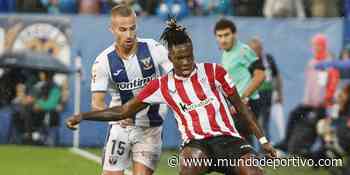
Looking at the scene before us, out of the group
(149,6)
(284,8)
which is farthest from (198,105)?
(149,6)

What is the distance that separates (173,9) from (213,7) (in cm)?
90

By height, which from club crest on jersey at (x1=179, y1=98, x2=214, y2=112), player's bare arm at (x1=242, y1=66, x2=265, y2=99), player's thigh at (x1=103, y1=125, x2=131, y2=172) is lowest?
player's thigh at (x1=103, y1=125, x2=131, y2=172)

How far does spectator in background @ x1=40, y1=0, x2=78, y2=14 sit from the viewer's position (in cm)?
2070

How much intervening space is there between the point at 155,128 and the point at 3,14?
9972mm

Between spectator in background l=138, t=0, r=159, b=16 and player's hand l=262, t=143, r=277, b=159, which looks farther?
spectator in background l=138, t=0, r=159, b=16

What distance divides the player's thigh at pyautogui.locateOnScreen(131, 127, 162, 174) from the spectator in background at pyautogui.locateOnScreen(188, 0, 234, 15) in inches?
369

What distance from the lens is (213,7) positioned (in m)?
20.5

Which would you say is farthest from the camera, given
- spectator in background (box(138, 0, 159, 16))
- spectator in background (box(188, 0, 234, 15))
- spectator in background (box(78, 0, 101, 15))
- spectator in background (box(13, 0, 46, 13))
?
spectator in background (box(13, 0, 46, 13))

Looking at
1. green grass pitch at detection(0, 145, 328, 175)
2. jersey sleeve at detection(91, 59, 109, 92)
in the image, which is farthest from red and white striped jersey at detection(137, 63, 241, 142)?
green grass pitch at detection(0, 145, 328, 175)

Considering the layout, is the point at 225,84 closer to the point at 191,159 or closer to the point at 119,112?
the point at 191,159

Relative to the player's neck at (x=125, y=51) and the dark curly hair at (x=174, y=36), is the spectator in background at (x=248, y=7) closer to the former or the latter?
the player's neck at (x=125, y=51)

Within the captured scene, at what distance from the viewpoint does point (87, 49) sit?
20312mm

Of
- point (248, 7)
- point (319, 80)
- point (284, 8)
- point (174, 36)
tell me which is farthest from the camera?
point (248, 7)

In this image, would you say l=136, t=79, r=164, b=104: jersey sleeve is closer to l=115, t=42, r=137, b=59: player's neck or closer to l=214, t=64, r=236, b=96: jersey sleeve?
l=214, t=64, r=236, b=96: jersey sleeve
